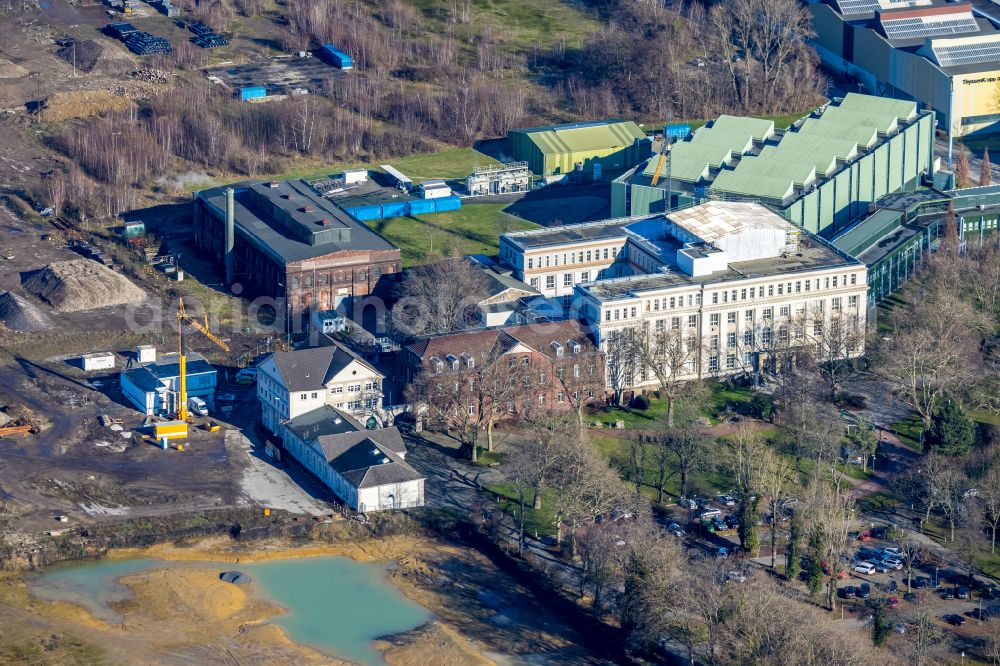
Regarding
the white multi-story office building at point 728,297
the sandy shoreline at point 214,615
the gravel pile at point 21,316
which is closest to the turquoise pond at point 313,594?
the sandy shoreline at point 214,615

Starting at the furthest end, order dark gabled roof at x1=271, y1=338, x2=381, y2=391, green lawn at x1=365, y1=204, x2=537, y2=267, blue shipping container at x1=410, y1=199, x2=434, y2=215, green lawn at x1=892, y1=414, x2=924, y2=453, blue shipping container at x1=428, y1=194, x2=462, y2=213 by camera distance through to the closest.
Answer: blue shipping container at x1=428, y1=194, x2=462, y2=213 < blue shipping container at x1=410, y1=199, x2=434, y2=215 < green lawn at x1=365, y1=204, x2=537, y2=267 < green lawn at x1=892, y1=414, x2=924, y2=453 < dark gabled roof at x1=271, y1=338, x2=381, y2=391

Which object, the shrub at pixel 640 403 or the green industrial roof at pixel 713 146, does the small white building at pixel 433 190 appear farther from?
the shrub at pixel 640 403

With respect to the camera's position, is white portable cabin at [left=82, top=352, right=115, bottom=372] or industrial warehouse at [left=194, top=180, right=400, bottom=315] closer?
white portable cabin at [left=82, top=352, right=115, bottom=372]

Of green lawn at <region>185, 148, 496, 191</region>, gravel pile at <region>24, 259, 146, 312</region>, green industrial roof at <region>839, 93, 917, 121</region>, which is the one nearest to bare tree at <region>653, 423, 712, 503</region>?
gravel pile at <region>24, 259, 146, 312</region>

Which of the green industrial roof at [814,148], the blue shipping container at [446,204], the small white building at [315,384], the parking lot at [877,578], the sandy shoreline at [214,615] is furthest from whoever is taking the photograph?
the blue shipping container at [446,204]

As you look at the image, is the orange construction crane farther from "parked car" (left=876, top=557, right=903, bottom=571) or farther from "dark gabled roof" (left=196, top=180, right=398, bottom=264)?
"parked car" (left=876, top=557, right=903, bottom=571)

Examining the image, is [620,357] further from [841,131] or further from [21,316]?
[841,131]
